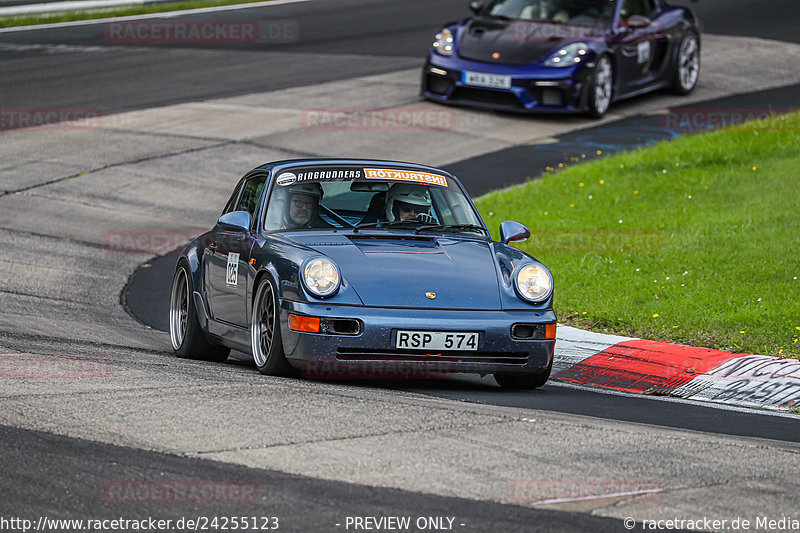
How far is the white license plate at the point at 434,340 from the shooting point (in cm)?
716

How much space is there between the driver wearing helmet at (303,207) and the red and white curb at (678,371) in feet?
6.55

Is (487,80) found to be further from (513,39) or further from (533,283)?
(533,283)

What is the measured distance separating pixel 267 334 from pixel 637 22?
13.0 meters

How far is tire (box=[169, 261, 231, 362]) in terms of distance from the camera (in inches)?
354

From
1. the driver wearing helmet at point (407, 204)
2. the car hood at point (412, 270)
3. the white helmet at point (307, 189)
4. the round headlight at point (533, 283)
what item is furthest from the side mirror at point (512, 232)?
the white helmet at point (307, 189)

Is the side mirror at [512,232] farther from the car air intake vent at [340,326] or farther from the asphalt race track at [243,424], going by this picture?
the car air intake vent at [340,326]

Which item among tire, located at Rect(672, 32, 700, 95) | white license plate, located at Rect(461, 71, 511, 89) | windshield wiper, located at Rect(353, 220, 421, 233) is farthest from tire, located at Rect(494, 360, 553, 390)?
tire, located at Rect(672, 32, 700, 95)

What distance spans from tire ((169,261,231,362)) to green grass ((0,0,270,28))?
1849cm

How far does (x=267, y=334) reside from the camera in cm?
768

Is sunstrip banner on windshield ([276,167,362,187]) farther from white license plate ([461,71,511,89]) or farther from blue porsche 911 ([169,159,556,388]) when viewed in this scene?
white license plate ([461,71,511,89])

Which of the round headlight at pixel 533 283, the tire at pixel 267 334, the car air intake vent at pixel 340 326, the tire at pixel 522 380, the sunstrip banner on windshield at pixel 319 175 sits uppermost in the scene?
the sunstrip banner on windshield at pixel 319 175

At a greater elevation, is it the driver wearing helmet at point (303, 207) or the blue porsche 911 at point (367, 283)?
the driver wearing helmet at point (303, 207)

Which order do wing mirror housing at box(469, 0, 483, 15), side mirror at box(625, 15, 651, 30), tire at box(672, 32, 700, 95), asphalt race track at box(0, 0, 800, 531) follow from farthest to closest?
tire at box(672, 32, 700, 95) → wing mirror housing at box(469, 0, 483, 15) → side mirror at box(625, 15, 651, 30) → asphalt race track at box(0, 0, 800, 531)

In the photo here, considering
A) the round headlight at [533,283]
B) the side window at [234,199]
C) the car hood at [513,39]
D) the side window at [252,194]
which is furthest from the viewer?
the car hood at [513,39]
